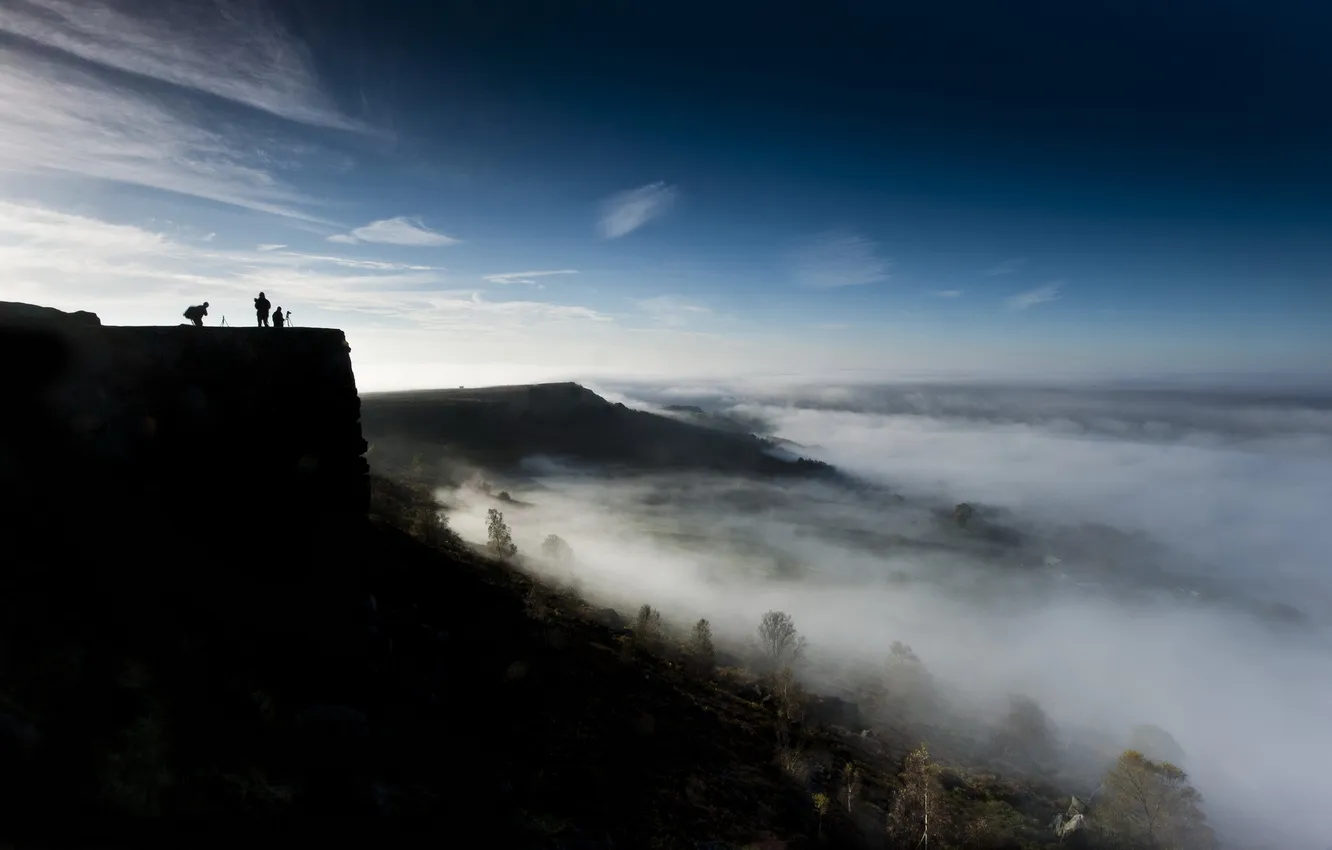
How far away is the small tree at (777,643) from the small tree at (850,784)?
5578cm

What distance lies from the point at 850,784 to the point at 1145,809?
38710mm

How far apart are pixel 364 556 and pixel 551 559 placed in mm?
94692

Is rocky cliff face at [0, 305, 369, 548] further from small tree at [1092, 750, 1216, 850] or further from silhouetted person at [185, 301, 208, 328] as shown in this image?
small tree at [1092, 750, 1216, 850]

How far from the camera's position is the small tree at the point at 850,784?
47.3m

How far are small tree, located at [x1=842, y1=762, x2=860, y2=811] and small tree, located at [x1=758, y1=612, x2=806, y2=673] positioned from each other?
55785mm

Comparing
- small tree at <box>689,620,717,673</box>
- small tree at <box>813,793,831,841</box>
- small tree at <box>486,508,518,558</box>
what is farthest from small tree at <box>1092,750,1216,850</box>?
small tree at <box>486,508,518,558</box>

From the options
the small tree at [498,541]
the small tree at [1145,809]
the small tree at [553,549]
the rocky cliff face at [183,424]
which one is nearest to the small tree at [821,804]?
the rocky cliff face at [183,424]

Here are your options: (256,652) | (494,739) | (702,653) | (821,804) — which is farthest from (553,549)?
(256,652)

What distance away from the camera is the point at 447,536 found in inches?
2495

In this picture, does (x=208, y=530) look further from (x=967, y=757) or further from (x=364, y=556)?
(x=967, y=757)

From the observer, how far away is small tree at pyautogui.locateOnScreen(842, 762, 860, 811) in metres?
47.3

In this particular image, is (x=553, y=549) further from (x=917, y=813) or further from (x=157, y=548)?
(x=157, y=548)

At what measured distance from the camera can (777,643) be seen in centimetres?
12325

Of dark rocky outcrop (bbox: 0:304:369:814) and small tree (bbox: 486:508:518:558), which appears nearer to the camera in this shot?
dark rocky outcrop (bbox: 0:304:369:814)
